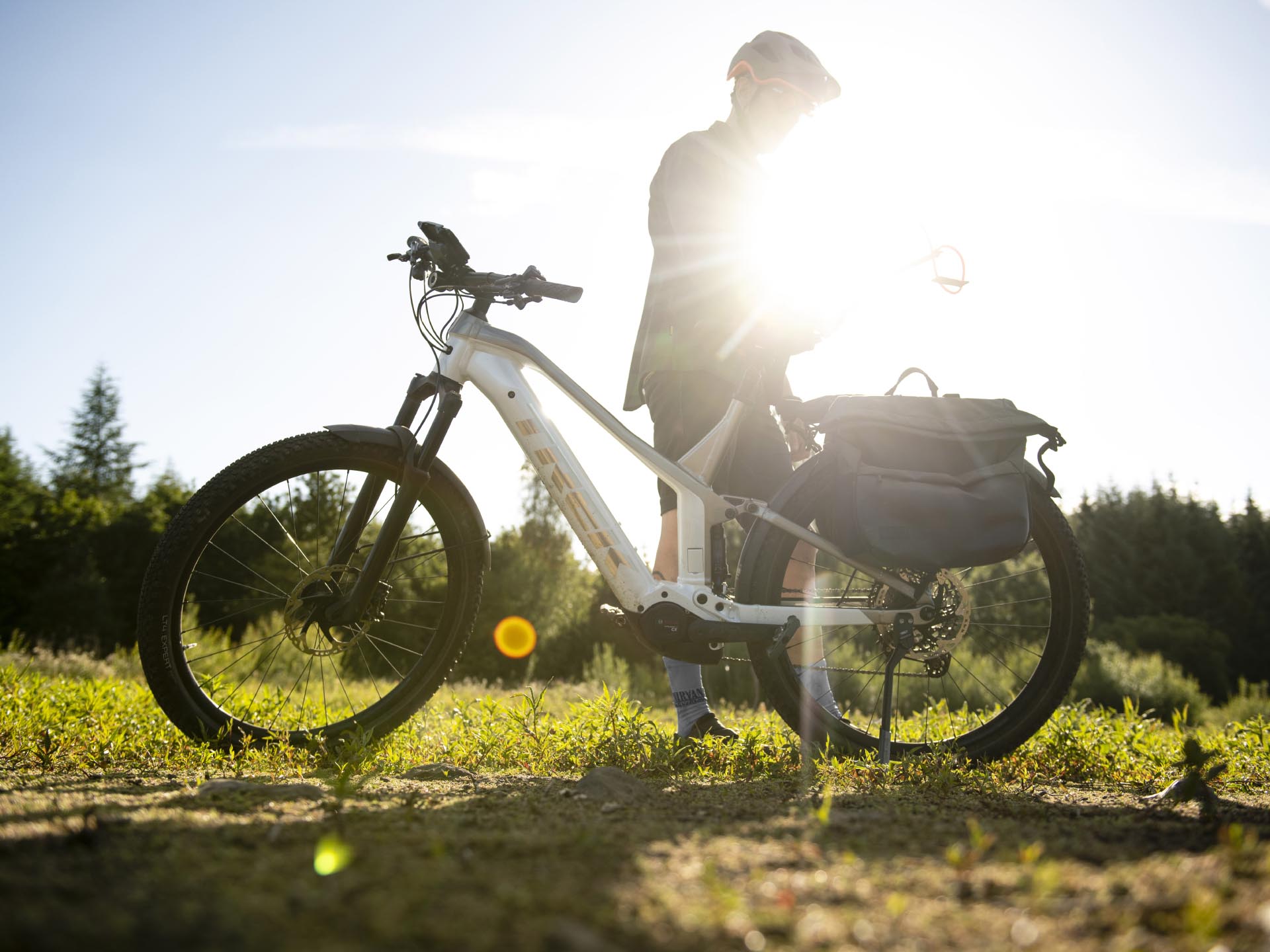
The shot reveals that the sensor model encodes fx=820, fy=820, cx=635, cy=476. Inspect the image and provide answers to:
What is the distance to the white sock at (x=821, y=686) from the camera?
2.89 metres

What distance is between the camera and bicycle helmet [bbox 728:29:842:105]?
10.3 ft

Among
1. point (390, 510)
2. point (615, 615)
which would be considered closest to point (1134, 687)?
point (615, 615)

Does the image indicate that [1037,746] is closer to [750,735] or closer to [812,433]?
[750,735]

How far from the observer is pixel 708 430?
3.03 metres

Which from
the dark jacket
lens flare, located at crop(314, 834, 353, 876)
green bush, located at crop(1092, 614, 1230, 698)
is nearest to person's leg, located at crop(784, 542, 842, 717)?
the dark jacket

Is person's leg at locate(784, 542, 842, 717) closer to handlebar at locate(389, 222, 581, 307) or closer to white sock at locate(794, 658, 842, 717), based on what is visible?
white sock at locate(794, 658, 842, 717)

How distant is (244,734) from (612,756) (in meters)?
1.12

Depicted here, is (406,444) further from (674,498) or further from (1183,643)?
(1183,643)

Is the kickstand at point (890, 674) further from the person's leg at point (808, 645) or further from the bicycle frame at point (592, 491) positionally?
the person's leg at point (808, 645)

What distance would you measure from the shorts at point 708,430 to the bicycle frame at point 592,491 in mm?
245

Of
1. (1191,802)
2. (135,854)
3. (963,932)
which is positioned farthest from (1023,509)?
(135,854)

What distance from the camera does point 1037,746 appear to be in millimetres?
2947

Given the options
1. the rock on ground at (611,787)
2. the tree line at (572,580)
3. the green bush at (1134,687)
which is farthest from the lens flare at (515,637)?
the rock on ground at (611,787)

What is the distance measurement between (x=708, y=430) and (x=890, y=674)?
106cm
